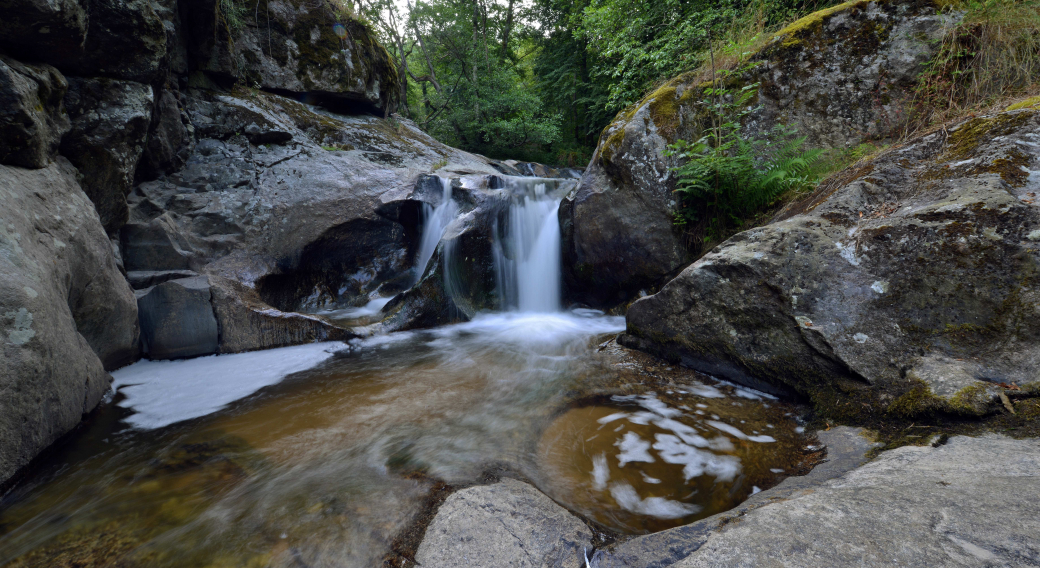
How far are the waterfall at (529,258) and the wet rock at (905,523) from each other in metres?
5.55

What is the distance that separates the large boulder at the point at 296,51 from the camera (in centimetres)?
738

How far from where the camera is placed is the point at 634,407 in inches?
128

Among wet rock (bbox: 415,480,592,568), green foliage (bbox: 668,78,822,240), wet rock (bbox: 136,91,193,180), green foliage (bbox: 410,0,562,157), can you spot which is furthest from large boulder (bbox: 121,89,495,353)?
green foliage (bbox: 410,0,562,157)

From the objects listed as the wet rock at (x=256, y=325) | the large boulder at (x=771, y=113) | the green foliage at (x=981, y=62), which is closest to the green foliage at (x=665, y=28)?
the large boulder at (x=771, y=113)

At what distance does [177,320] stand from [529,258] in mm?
5120

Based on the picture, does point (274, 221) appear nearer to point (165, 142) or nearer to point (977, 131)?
point (165, 142)

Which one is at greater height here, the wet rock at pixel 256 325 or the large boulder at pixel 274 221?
the large boulder at pixel 274 221

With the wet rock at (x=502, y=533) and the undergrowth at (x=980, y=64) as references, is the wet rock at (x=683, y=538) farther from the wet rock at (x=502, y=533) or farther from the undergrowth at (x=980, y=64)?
the undergrowth at (x=980, y=64)

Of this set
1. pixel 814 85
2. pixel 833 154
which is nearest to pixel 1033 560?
pixel 833 154

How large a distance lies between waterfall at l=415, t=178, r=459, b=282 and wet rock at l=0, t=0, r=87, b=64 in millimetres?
4582

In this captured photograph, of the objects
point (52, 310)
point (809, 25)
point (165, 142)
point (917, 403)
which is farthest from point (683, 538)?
point (165, 142)

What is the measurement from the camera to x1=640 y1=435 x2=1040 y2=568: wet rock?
3.75 feet

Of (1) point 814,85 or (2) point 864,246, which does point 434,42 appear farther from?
(2) point 864,246

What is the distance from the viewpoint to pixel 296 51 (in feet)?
29.3
